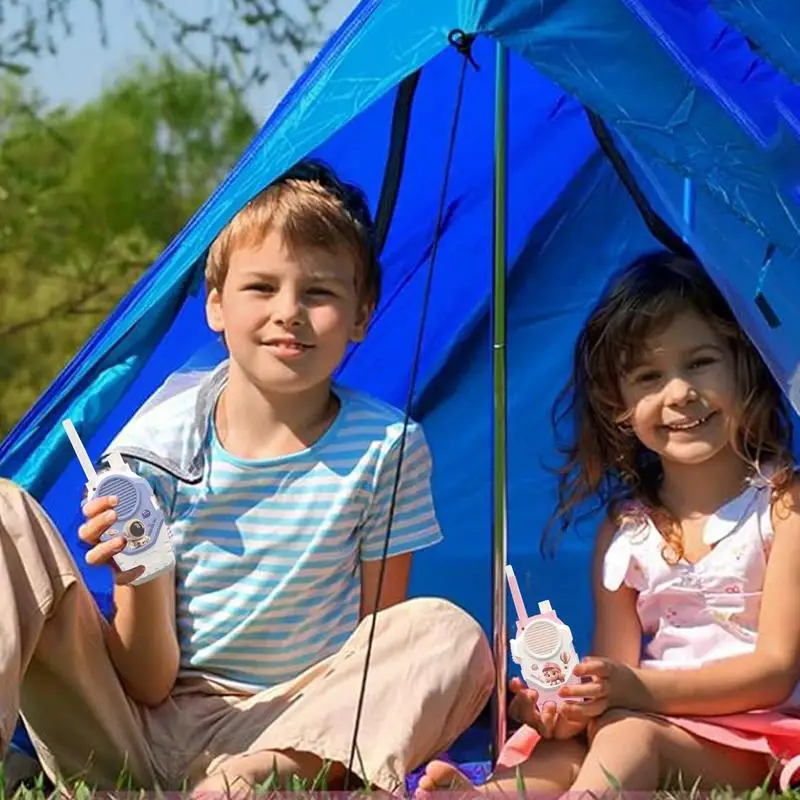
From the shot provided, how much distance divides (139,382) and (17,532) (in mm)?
547

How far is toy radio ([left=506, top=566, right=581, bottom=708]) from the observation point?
84.2 inches

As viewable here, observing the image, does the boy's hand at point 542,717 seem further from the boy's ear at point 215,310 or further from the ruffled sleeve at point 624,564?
the boy's ear at point 215,310

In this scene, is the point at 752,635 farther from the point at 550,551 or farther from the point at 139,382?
the point at 139,382

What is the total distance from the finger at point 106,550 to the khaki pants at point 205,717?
34mm

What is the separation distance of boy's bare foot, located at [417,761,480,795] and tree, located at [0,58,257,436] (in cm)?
301

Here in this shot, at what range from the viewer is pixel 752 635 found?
7.50 feet

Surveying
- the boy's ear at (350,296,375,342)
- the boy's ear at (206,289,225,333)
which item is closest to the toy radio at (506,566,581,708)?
the boy's ear at (350,296,375,342)

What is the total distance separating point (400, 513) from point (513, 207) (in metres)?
0.67

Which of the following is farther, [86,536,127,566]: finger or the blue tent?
[86,536,127,566]: finger

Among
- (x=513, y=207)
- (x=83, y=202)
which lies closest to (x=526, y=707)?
(x=513, y=207)

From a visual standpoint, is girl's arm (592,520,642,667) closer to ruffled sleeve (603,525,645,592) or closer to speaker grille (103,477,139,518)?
ruffled sleeve (603,525,645,592)

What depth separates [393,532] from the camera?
2.34m

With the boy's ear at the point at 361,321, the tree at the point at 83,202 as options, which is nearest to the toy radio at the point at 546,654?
the boy's ear at the point at 361,321

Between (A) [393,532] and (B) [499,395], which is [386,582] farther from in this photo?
(B) [499,395]
